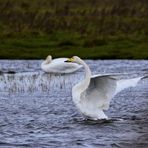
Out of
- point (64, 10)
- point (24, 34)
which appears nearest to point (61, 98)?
point (24, 34)

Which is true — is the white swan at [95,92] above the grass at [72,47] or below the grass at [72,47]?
below

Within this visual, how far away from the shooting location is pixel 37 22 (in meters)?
41.2

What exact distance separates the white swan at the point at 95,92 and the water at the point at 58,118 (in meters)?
0.26

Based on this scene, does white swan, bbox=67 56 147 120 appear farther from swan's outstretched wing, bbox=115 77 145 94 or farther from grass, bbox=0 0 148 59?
grass, bbox=0 0 148 59

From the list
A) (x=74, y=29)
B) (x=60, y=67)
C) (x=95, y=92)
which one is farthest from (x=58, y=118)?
(x=74, y=29)

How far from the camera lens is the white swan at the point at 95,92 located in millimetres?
14500

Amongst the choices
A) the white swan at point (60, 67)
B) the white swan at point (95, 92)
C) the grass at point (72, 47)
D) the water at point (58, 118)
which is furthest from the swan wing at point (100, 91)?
the grass at point (72, 47)

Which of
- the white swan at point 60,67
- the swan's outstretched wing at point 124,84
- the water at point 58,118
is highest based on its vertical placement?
the white swan at point 60,67

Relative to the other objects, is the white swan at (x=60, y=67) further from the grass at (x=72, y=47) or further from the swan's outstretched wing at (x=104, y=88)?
the swan's outstretched wing at (x=104, y=88)

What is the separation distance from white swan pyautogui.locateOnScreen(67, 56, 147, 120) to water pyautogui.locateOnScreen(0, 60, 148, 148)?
0.85 ft

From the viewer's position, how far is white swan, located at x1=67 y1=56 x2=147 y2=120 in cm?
1450

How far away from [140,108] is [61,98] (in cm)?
249

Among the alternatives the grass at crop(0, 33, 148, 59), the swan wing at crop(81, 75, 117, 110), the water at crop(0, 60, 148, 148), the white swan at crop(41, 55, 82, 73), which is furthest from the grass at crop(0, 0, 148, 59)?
the swan wing at crop(81, 75, 117, 110)

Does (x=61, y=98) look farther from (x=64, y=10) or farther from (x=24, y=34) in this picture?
(x=64, y=10)
